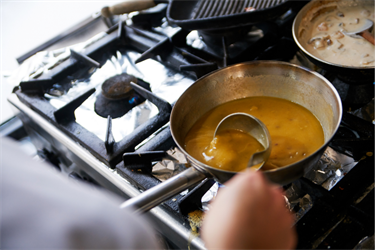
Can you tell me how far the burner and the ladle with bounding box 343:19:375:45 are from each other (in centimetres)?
60

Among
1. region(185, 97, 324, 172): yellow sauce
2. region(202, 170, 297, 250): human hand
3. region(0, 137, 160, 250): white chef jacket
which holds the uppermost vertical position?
region(0, 137, 160, 250): white chef jacket

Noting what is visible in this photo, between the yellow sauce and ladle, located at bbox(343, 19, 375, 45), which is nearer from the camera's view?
the yellow sauce

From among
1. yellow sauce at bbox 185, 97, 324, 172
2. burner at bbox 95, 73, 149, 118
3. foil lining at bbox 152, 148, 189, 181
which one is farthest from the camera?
burner at bbox 95, 73, 149, 118

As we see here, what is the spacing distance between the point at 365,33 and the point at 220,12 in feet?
1.44

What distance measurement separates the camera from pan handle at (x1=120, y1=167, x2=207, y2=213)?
489mm

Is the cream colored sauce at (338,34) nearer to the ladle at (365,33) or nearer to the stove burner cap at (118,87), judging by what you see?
the ladle at (365,33)

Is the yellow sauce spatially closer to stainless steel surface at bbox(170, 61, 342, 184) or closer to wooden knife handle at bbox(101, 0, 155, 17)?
stainless steel surface at bbox(170, 61, 342, 184)

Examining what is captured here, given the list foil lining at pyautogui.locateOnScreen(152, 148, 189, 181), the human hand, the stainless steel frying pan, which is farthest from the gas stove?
the human hand

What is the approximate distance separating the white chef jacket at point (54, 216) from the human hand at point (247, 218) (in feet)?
0.21

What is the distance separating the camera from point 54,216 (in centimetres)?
20

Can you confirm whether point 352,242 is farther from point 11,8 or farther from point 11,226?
point 11,8

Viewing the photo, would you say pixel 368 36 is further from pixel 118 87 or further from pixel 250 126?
pixel 118 87

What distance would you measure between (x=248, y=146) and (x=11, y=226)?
48 centimetres

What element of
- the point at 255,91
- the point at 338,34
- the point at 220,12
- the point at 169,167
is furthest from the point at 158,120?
the point at 338,34
